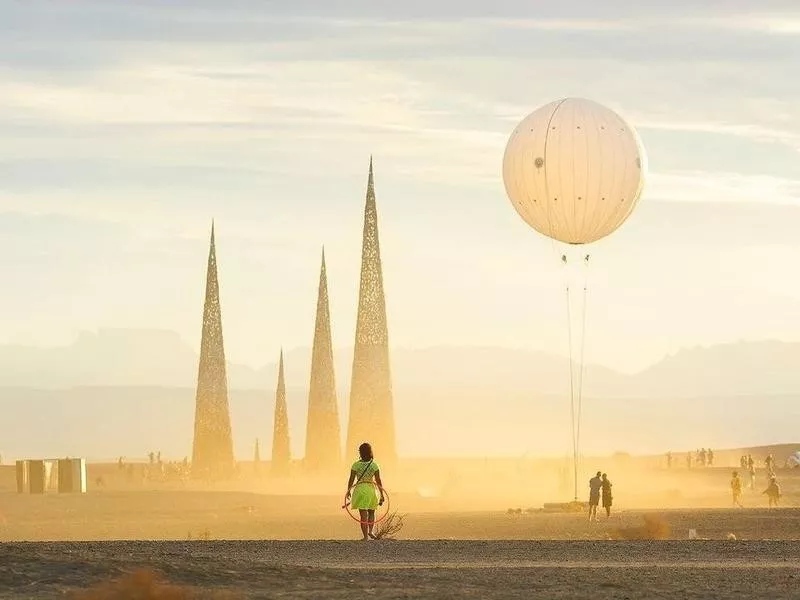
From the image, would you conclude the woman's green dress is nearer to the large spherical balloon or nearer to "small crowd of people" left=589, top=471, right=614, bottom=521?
the large spherical balloon

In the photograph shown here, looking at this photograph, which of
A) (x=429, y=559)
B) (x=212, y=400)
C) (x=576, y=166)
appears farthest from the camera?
(x=212, y=400)

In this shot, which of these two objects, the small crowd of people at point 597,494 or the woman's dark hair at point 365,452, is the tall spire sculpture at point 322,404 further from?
the woman's dark hair at point 365,452

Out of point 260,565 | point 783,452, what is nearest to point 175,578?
point 260,565

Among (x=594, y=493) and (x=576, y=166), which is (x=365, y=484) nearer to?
(x=576, y=166)

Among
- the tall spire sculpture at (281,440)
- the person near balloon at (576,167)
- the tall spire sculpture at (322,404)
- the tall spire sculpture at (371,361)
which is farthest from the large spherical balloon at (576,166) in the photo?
the tall spire sculpture at (281,440)

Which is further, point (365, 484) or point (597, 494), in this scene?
point (597, 494)

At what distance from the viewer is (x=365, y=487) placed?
94.8 ft

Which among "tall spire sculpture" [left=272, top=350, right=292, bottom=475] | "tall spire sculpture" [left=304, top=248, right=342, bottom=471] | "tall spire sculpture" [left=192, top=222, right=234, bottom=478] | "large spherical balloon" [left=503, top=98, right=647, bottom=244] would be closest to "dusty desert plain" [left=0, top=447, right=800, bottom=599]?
"large spherical balloon" [left=503, top=98, right=647, bottom=244]

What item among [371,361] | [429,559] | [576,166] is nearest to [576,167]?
[576,166]

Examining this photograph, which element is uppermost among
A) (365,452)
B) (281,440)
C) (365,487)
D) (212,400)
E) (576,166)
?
(576,166)

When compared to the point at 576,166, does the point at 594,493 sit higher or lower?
lower

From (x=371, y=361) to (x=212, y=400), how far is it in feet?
32.6

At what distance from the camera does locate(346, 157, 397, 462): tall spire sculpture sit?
268 ft

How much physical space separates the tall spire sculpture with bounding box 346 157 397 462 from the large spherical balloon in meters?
39.2
